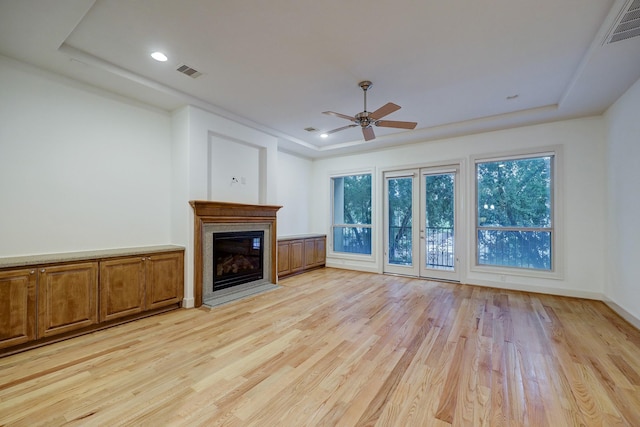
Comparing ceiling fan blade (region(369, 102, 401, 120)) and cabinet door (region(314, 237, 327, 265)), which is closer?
ceiling fan blade (region(369, 102, 401, 120))

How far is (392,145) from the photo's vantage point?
20.1 ft

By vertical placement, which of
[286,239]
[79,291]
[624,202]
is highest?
[624,202]

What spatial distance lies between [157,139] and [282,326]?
3.33 meters

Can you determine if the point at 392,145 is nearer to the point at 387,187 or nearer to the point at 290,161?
the point at 387,187

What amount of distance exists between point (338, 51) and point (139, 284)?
12.1ft

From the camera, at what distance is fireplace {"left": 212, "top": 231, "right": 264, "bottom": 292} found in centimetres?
443

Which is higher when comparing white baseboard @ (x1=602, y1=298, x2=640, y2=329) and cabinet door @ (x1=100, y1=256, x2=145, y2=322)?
cabinet door @ (x1=100, y1=256, x2=145, y2=322)

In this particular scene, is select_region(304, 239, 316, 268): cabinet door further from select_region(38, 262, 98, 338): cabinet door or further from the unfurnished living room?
select_region(38, 262, 98, 338): cabinet door

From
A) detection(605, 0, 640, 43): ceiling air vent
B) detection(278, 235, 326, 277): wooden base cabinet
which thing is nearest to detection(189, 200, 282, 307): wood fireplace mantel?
detection(278, 235, 326, 277): wooden base cabinet

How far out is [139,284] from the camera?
11.4ft

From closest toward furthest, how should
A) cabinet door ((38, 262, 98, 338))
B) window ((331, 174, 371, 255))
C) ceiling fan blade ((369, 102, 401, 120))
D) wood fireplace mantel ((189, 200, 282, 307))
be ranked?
cabinet door ((38, 262, 98, 338)) < ceiling fan blade ((369, 102, 401, 120)) < wood fireplace mantel ((189, 200, 282, 307)) < window ((331, 174, 371, 255))

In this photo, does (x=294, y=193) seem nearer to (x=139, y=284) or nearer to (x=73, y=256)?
(x=139, y=284)

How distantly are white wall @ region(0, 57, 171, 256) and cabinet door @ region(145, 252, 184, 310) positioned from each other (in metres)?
0.54

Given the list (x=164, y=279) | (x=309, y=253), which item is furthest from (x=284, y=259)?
(x=164, y=279)
